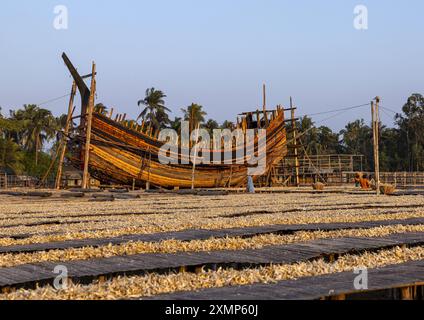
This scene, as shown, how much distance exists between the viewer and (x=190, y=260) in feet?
28.6

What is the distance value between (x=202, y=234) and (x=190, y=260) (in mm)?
3112

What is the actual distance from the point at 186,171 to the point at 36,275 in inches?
1391

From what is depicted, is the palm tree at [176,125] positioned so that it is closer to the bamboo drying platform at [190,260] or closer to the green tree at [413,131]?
the green tree at [413,131]

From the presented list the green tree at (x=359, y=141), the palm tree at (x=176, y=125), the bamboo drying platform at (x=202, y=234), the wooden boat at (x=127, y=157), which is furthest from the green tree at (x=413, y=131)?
the bamboo drying platform at (x=202, y=234)

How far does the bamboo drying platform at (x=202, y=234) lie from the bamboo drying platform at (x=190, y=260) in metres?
1.50

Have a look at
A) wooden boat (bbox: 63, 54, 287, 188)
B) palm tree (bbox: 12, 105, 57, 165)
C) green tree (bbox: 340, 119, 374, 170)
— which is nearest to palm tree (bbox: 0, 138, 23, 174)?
palm tree (bbox: 12, 105, 57, 165)

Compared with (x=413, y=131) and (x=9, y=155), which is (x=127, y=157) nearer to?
(x=9, y=155)

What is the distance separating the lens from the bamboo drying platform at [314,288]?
6.09 meters

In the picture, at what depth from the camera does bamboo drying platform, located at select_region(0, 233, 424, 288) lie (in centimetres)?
759

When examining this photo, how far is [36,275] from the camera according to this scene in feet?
25.0

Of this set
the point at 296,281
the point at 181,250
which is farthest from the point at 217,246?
the point at 296,281

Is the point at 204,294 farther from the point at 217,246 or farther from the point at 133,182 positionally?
the point at 133,182

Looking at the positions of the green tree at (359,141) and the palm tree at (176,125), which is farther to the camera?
the green tree at (359,141)

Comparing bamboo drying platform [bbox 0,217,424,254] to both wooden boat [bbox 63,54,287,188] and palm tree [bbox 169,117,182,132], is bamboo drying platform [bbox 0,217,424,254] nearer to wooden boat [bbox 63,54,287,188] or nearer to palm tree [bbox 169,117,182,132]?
wooden boat [bbox 63,54,287,188]
